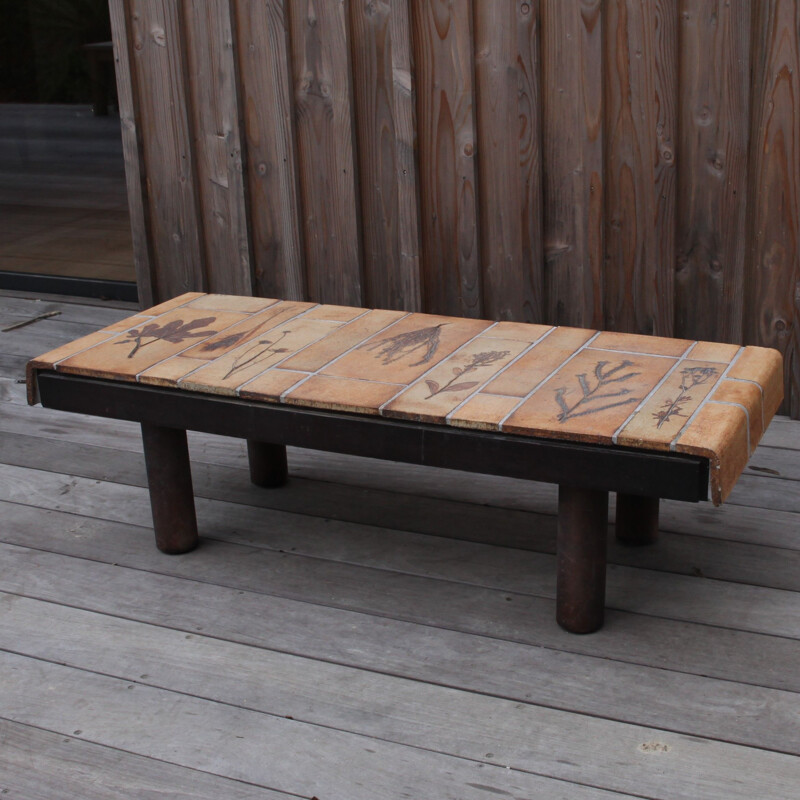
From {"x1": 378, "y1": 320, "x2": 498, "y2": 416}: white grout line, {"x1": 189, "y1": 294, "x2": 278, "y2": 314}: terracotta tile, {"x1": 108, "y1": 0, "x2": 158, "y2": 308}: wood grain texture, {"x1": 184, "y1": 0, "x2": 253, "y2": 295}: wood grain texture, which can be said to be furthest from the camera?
{"x1": 108, "y1": 0, "x2": 158, "y2": 308}: wood grain texture

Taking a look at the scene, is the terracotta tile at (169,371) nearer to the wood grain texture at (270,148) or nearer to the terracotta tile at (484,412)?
the terracotta tile at (484,412)

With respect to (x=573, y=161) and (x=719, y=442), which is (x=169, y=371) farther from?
(x=573, y=161)

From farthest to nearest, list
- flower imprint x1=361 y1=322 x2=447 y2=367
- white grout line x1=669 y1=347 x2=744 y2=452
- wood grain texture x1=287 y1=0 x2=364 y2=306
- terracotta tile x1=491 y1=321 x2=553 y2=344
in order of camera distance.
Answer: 1. wood grain texture x1=287 y1=0 x2=364 y2=306
2. terracotta tile x1=491 y1=321 x2=553 y2=344
3. flower imprint x1=361 y1=322 x2=447 y2=367
4. white grout line x1=669 y1=347 x2=744 y2=452

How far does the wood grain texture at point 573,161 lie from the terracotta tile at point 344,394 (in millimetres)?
1187

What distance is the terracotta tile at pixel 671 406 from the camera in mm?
1811

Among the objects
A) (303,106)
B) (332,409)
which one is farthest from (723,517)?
(303,106)

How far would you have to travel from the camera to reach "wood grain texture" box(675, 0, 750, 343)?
9.12 feet

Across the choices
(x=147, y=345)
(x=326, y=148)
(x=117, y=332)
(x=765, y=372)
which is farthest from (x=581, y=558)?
(x=326, y=148)

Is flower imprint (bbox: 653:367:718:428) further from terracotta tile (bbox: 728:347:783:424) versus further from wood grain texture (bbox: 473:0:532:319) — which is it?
wood grain texture (bbox: 473:0:532:319)

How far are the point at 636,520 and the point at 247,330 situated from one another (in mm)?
957

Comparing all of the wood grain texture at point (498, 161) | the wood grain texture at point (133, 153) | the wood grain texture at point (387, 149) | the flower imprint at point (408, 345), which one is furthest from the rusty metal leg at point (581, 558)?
the wood grain texture at point (133, 153)

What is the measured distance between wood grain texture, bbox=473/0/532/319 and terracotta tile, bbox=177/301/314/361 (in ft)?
2.53

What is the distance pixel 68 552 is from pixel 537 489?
3.64 feet

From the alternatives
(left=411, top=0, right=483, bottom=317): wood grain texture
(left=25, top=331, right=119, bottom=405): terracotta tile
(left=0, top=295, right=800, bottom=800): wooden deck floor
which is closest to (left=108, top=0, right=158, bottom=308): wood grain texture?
(left=411, top=0, right=483, bottom=317): wood grain texture
